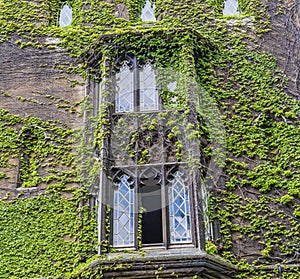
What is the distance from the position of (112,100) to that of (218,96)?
8.54 feet

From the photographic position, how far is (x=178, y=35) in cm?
1244

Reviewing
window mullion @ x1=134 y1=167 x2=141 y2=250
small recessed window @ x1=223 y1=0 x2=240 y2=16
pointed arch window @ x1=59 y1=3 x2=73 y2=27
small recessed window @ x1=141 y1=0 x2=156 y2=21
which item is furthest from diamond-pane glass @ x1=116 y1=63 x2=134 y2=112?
small recessed window @ x1=223 y1=0 x2=240 y2=16

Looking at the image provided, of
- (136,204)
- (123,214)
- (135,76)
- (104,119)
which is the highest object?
(135,76)

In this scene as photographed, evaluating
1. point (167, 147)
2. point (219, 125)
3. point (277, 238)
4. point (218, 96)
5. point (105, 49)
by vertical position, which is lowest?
point (277, 238)

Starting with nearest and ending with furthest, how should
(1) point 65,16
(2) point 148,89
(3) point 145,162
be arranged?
(3) point 145,162 < (2) point 148,89 < (1) point 65,16

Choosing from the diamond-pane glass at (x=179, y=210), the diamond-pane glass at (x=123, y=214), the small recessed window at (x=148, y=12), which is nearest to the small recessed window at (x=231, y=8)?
the small recessed window at (x=148, y=12)

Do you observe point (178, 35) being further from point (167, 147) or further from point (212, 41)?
point (167, 147)

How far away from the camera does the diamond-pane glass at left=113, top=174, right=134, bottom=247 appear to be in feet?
33.6

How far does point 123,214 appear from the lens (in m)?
10.5

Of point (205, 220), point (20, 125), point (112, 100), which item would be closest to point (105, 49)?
point (112, 100)

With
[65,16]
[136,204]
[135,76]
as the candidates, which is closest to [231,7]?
[135,76]

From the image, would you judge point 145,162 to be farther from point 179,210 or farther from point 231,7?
point 231,7

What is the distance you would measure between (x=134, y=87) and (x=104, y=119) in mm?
1172

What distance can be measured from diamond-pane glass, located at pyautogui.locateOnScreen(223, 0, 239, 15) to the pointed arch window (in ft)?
14.1
